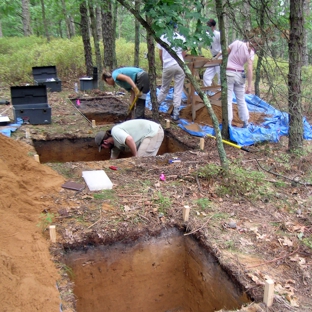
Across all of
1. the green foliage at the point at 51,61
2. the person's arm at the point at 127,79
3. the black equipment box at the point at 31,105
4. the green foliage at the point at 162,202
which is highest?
the green foliage at the point at 51,61

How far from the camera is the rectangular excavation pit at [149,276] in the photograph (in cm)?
349

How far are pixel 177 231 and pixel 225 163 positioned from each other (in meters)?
1.27

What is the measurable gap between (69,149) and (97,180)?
2280mm

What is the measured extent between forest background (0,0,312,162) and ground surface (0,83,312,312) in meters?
1.34

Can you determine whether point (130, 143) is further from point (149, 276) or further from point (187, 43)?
point (149, 276)

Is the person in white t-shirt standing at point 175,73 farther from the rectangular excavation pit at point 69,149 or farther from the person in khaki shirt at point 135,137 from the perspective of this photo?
the person in khaki shirt at point 135,137

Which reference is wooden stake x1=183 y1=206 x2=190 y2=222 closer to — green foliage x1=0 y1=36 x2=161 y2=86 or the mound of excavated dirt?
the mound of excavated dirt

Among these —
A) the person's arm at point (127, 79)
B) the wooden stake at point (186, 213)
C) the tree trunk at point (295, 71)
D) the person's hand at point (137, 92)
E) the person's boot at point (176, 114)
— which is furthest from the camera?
the person's boot at point (176, 114)

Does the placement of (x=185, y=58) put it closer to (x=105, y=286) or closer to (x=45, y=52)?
(x=105, y=286)

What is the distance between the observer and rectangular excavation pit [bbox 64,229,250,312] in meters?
3.49

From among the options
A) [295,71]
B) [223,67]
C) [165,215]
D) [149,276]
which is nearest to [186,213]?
[165,215]

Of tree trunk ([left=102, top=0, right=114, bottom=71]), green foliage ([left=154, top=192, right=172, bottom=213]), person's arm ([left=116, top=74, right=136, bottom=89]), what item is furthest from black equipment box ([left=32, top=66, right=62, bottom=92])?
green foliage ([left=154, top=192, right=172, bottom=213])

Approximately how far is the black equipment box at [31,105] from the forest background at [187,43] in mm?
2263

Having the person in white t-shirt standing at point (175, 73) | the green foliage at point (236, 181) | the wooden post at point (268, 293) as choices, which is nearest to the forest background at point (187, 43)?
the person in white t-shirt standing at point (175, 73)
